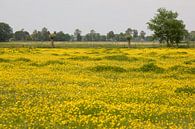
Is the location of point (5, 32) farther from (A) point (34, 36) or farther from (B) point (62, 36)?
(B) point (62, 36)

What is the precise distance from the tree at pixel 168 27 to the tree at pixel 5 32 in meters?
45.1

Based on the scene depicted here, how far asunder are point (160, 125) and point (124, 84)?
7.75m

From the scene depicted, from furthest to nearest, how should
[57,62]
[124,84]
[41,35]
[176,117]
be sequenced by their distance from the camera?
[41,35] → [57,62] → [124,84] → [176,117]

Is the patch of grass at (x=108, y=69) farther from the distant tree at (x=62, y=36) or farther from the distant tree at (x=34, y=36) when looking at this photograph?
the distant tree at (x=34, y=36)

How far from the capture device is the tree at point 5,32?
128 metres

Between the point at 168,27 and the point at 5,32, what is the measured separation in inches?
2304

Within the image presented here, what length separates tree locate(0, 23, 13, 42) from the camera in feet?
422

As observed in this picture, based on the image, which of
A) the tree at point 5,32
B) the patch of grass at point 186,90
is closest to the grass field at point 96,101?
the patch of grass at point 186,90

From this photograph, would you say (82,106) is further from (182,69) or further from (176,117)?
(182,69)

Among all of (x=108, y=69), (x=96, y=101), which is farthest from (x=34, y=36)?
(x=96, y=101)

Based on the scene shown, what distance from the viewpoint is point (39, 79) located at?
20.6 m

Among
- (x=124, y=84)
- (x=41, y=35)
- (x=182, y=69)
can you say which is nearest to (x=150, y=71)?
(x=182, y=69)

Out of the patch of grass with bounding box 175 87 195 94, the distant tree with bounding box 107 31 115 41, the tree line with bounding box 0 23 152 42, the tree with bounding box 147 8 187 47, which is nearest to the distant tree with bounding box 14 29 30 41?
the tree line with bounding box 0 23 152 42

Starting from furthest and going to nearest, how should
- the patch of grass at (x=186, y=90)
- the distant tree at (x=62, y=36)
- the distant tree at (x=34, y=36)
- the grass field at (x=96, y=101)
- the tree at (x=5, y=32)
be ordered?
the distant tree at (x=34, y=36) < the distant tree at (x=62, y=36) < the tree at (x=5, y=32) < the patch of grass at (x=186, y=90) < the grass field at (x=96, y=101)
